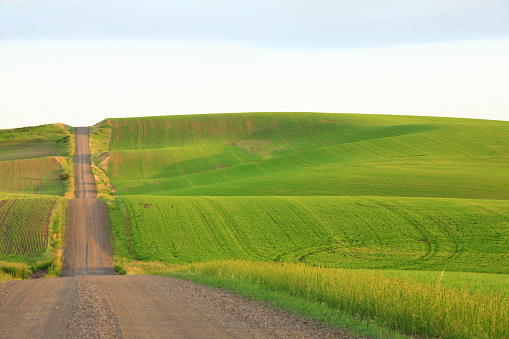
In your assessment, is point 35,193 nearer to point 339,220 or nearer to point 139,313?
point 339,220

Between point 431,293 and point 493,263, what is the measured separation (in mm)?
19054

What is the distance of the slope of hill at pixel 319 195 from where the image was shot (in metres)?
29.9

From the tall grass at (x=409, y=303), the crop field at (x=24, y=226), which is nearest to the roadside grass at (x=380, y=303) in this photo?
the tall grass at (x=409, y=303)

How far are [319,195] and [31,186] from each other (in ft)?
136

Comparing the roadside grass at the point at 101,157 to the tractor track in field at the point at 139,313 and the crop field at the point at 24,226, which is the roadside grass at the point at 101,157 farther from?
the tractor track in field at the point at 139,313

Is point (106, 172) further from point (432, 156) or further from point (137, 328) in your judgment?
point (137, 328)

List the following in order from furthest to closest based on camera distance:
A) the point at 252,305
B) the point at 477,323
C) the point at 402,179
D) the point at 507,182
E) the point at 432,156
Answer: the point at 432,156
the point at 402,179
the point at 507,182
the point at 252,305
the point at 477,323

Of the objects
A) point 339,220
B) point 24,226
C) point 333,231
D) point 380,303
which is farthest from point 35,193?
point 380,303

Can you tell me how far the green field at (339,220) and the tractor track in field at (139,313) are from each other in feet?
3.57

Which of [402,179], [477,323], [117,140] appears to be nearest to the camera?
[477,323]

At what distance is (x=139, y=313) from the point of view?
9672mm

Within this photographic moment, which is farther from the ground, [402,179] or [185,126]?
[185,126]

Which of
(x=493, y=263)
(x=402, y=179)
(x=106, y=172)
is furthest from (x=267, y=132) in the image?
(x=493, y=263)

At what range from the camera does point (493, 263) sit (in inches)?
1010
